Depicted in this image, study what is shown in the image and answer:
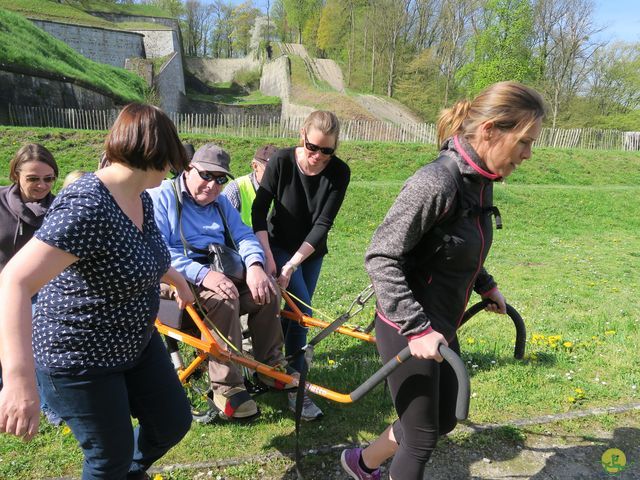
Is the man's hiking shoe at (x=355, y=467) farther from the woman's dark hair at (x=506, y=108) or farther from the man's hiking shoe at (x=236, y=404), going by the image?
the woman's dark hair at (x=506, y=108)

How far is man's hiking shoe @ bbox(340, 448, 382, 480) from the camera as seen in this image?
9.17 ft

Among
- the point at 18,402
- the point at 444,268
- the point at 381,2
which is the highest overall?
the point at 381,2

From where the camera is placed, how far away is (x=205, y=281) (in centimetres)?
330

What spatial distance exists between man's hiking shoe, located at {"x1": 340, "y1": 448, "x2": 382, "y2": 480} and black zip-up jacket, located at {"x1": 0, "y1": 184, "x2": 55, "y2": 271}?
2.72 m

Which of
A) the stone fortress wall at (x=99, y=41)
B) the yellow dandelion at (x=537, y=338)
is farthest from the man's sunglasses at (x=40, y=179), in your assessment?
the stone fortress wall at (x=99, y=41)

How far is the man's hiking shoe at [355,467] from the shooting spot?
2795 mm

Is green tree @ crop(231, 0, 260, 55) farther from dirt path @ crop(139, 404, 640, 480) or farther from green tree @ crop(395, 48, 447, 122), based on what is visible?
dirt path @ crop(139, 404, 640, 480)

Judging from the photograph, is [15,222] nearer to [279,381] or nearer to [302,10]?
[279,381]

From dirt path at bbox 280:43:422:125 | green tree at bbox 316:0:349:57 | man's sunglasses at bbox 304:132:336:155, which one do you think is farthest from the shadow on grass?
green tree at bbox 316:0:349:57

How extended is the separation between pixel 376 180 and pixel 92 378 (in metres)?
17.4

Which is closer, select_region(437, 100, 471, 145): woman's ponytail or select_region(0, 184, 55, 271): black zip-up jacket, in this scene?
select_region(437, 100, 471, 145): woman's ponytail

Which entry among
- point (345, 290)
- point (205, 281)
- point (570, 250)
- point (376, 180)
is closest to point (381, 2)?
point (376, 180)

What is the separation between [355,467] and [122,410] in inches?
54.6

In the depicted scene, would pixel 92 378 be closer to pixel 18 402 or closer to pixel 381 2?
pixel 18 402
